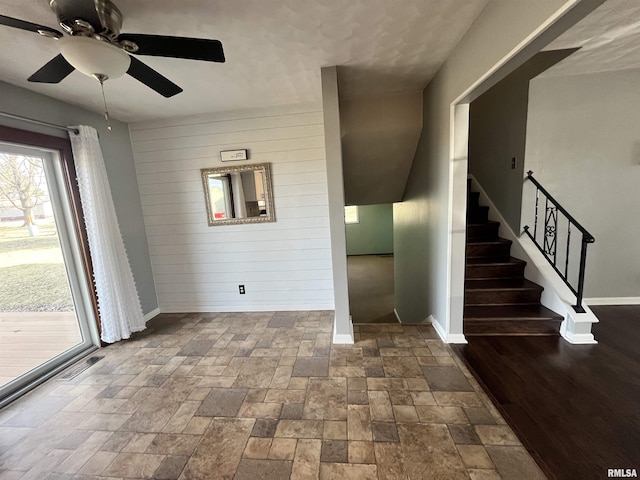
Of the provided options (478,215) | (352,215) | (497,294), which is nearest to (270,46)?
(497,294)

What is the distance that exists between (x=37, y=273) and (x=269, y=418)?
262cm

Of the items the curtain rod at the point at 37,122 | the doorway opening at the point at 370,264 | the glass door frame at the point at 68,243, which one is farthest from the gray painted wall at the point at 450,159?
the glass door frame at the point at 68,243

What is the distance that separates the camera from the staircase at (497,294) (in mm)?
2664

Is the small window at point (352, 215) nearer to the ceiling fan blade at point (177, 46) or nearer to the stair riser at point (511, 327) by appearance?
the stair riser at point (511, 327)

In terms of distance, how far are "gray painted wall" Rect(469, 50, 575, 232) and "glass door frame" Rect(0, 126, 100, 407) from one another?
496cm

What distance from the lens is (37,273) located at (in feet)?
8.08

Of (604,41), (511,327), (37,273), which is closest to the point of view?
(604,41)

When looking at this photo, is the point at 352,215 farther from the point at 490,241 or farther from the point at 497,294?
the point at 497,294

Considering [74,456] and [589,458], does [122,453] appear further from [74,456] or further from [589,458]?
[589,458]

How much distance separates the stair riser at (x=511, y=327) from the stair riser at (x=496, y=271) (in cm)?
63

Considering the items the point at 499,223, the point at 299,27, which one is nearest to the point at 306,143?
the point at 299,27

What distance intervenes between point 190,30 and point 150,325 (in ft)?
10.8

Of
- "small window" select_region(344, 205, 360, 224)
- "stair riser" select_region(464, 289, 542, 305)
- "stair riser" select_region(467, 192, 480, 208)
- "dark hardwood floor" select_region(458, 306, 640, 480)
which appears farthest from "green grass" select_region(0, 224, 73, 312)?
"small window" select_region(344, 205, 360, 224)

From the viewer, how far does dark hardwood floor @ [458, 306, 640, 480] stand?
144 centimetres
